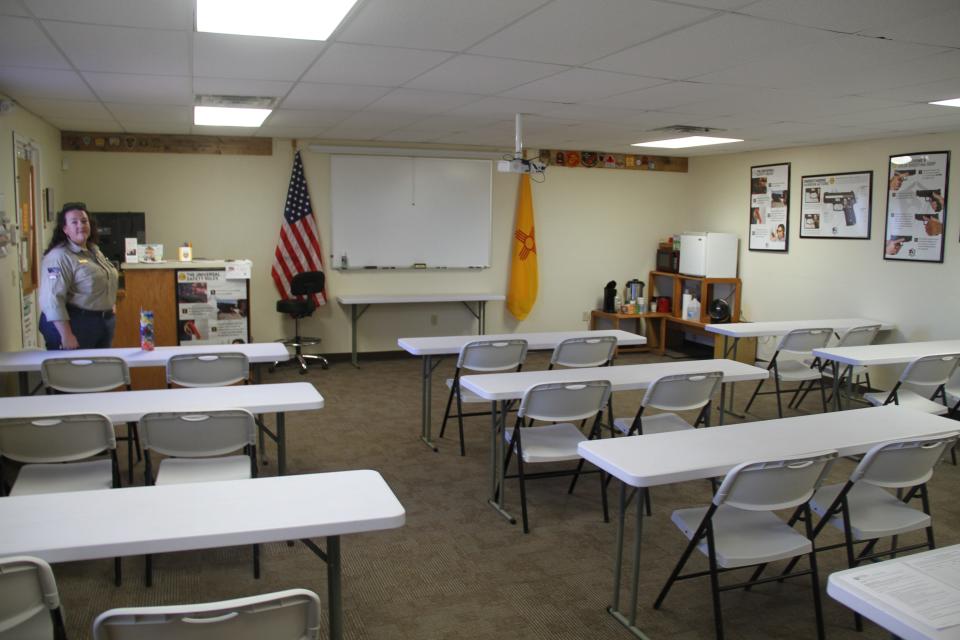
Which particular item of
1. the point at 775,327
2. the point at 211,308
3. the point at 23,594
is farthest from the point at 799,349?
the point at 23,594

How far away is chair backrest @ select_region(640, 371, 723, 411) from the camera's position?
384 cm

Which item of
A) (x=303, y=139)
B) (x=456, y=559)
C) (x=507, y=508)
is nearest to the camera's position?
(x=456, y=559)

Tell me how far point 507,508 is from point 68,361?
100 inches

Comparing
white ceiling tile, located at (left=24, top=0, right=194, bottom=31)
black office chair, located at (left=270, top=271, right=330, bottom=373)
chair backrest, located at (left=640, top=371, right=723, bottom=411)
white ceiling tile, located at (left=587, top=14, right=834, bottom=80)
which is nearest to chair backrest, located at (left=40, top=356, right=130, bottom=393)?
white ceiling tile, located at (left=24, top=0, right=194, bottom=31)

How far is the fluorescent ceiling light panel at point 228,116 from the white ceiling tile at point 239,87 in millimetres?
712

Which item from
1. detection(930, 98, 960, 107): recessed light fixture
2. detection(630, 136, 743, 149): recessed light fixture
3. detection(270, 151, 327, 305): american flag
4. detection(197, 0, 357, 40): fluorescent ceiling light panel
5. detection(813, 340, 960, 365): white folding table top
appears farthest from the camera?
detection(270, 151, 327, 305): american flag

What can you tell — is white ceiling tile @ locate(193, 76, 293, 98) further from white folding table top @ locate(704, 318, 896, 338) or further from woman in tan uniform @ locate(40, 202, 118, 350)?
white folding table top @ locate(704, 318, 896, 338)

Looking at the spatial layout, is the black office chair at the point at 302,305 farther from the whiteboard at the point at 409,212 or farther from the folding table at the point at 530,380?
the folding table at the point at 530,380

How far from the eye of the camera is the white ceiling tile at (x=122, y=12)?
290cm

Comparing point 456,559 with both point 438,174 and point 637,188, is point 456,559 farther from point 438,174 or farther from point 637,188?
point 637,188

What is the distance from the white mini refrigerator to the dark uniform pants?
6.54m

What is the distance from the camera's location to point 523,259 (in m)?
8.95

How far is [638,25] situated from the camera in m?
3.14

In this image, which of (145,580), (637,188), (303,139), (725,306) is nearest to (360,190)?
(303,139)
